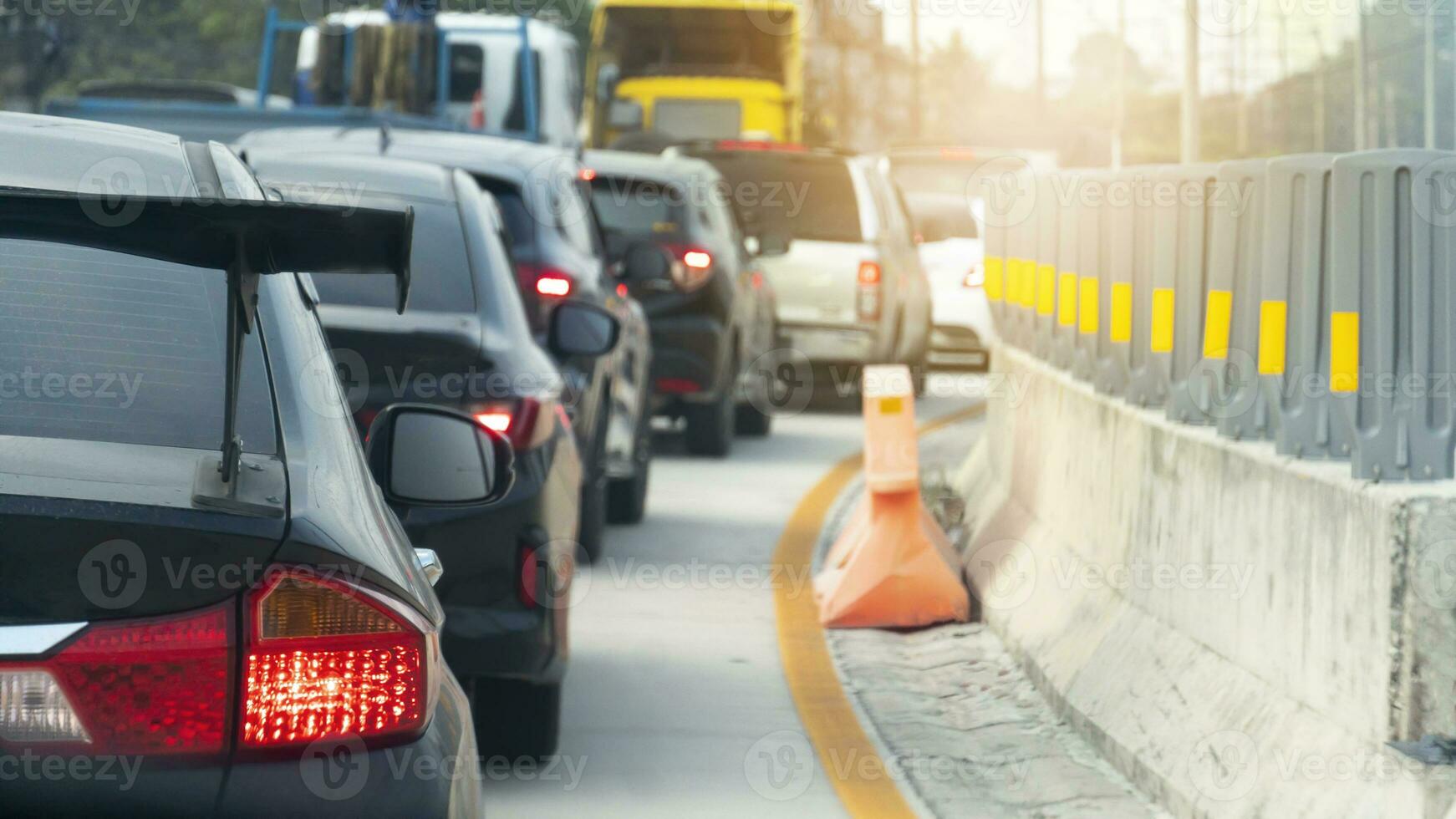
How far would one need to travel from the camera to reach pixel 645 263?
38.7 feet

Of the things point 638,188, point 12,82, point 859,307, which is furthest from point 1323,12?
point 638,188

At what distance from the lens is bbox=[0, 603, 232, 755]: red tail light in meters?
2.59

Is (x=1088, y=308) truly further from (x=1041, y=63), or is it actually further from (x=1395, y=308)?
(x=1041, y=63)

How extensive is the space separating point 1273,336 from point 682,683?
2.73 metres

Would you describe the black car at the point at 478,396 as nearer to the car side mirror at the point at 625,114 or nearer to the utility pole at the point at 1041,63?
the car side mirror at the point at 625,114

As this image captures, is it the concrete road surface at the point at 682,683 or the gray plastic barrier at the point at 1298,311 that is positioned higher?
the gray plastic barrier at the point at 1298,311

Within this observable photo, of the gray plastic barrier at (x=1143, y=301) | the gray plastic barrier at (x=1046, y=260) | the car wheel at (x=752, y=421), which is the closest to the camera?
the gray plastic barrier at (x=1143, y=301)

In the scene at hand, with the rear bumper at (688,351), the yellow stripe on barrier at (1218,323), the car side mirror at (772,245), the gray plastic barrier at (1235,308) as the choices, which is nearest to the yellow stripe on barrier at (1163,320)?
the gray plastic barrier at (1235,308)

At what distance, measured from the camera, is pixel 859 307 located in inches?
754

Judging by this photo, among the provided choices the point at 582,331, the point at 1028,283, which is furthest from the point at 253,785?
the point at 1028,283

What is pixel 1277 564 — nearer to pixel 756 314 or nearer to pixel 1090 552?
pixel 1090 552

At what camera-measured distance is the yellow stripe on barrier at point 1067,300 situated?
9.26 m

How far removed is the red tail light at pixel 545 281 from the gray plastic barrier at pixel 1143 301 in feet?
9.18

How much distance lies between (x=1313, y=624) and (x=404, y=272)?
10.0 ft
